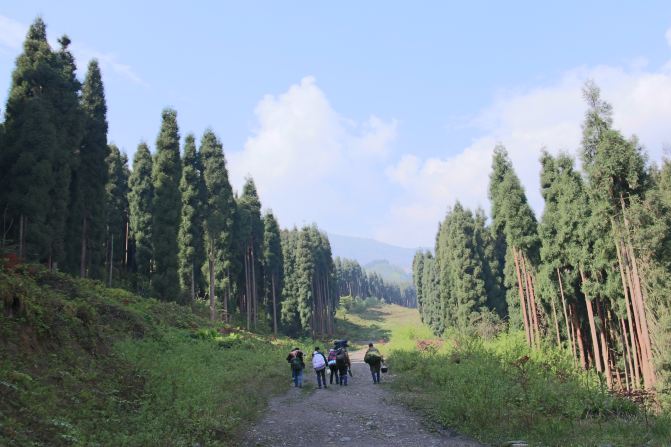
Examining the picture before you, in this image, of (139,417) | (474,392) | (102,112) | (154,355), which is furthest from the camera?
(102,112)

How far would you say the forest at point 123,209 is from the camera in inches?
930

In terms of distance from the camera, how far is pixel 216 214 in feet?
131

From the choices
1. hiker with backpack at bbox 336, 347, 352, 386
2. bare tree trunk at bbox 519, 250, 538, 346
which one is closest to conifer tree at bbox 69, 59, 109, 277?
hiker with backpack at bbox 336, 347, 352, 386

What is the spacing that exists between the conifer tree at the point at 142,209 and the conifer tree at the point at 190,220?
408 cm

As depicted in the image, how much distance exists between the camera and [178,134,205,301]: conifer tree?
125 ft

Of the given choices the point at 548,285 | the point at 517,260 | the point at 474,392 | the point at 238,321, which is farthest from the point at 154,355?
the point at 238,321

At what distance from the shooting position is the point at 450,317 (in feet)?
189

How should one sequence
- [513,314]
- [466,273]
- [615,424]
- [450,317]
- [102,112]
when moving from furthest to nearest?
[450,317]
[466,273]
[513,314]
[102,112]
[615,424]

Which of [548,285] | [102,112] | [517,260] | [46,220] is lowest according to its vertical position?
[548,285]

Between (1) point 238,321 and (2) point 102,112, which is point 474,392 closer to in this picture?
(2) point 102,112

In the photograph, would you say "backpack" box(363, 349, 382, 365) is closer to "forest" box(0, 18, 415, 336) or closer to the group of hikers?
the group of hikers

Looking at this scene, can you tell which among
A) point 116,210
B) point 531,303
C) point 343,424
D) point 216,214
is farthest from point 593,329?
point 116,210

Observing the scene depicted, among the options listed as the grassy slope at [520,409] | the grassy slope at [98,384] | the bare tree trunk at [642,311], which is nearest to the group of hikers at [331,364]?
the grassy slope at [98,384]

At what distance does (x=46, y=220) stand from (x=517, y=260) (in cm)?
2970
